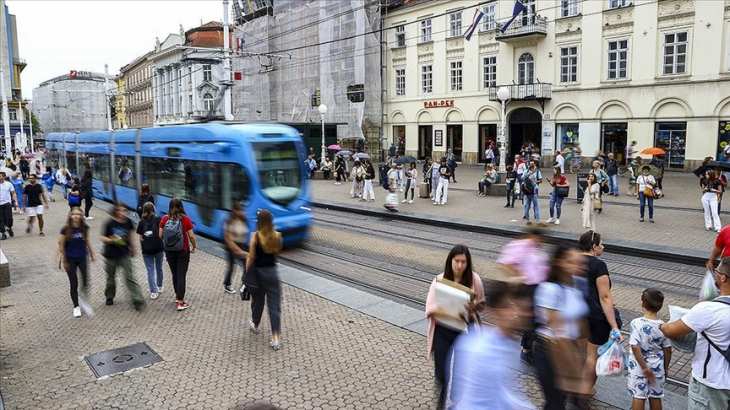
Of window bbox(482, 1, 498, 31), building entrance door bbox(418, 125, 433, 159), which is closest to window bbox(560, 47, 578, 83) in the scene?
window bbox(482, 1, 498, 31)

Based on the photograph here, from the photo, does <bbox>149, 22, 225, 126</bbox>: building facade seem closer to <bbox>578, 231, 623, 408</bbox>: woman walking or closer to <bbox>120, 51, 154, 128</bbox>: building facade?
<bbox>120, 51, 154, 128</bbox>: building facade

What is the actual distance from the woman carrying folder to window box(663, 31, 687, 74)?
29.8m

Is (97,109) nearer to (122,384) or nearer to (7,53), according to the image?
(7,53)

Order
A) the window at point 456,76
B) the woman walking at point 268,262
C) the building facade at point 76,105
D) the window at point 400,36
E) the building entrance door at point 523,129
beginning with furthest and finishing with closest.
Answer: the building facade at point 76,105
the window at point 400,36
the window at point 456,76
the building entrance door at point 523,129
the woman walking at point 268,262

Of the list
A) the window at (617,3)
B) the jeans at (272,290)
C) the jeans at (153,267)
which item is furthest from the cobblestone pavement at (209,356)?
the window at (617,3)

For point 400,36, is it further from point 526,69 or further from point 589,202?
point 589,202

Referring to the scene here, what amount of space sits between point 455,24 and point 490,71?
4455mm

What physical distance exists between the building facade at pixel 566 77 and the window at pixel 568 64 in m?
0.06

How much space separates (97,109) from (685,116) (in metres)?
106

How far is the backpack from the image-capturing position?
8.59m

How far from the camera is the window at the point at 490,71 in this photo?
124ft

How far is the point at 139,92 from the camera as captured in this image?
89.7 meters

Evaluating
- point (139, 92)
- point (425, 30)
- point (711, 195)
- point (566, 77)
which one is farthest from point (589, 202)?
point (139, 92)

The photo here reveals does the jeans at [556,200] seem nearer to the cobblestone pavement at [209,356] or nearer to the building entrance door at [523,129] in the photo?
the cobblestone pavement at [209,356]
